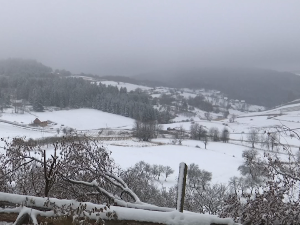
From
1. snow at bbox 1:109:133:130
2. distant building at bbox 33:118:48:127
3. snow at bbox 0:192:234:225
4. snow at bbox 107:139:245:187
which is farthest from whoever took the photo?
snow at bbox 1:109:133:130

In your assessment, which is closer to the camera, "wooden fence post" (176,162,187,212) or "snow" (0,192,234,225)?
"snow" (0,192,234,225)

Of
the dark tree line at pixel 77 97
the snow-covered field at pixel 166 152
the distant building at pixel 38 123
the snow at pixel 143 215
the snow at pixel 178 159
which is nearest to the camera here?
the snow at pixel 143 215

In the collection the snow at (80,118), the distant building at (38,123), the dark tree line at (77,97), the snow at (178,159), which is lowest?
the snow at (178,159)

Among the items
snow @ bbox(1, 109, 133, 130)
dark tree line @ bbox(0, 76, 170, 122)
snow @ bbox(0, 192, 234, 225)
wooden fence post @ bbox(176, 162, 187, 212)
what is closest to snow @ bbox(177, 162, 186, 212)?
wooden fence post @ bbox(176, 162, 187, 212)

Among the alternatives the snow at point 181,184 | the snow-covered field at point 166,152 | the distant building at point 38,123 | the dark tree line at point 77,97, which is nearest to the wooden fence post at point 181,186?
the snow at point 181,184

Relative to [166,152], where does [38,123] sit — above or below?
above

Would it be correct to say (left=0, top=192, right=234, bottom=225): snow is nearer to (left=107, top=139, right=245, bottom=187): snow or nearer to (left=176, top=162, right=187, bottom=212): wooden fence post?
(left=176, top=162, right=187, bottom=212): wooden fence post

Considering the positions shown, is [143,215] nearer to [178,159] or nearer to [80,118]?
[178,159]

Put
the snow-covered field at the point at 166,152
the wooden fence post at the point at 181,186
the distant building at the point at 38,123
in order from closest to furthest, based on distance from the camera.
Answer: the wooden fence post at the point at 181,186 < the snow-covered field at the point at 166,152 < the distant building at the point at 38,123

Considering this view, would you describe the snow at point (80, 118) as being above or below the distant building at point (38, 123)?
above

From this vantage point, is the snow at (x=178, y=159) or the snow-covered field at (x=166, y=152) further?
the snow-covered field at (x=166, y=152)

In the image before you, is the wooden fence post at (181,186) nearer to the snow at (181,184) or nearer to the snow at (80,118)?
the snow at (181,184)

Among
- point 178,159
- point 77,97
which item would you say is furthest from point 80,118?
point 178,159

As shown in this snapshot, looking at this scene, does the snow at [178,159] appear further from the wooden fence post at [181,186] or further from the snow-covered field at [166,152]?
the wooden fence post at [181,186]
